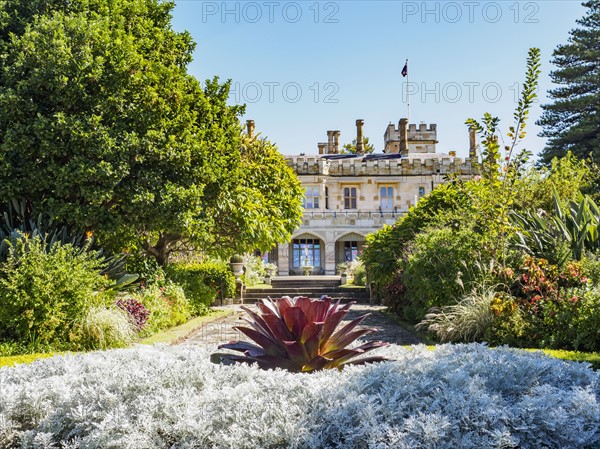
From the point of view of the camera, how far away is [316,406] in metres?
3.14

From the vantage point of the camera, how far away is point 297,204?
18.0 meters

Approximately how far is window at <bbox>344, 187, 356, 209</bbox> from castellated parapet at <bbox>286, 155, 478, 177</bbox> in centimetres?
129

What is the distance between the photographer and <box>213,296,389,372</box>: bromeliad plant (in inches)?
163

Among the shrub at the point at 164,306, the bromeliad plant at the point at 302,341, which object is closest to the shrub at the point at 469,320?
the bromeliad plant at the point at 302,341

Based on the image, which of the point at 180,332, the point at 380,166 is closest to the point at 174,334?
the point at 180,332

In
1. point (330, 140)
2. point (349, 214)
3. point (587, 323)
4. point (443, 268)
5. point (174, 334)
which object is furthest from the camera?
point (330, 140)

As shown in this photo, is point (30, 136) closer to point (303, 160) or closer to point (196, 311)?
point (196, 311)

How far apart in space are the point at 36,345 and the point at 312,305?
6.02 m

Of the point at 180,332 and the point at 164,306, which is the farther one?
the point at 164,306

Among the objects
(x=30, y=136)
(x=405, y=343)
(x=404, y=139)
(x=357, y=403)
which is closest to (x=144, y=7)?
(x=30, y=136)

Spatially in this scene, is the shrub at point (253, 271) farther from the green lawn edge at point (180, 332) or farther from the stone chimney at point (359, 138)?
the stone chimney at point (359, 138)

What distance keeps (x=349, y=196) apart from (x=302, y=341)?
132 ft

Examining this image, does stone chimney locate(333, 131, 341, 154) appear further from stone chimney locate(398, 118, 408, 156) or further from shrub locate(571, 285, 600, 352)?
shrub locate(571, 285, 600, 352)

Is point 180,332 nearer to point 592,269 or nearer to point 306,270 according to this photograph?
point 592,269
